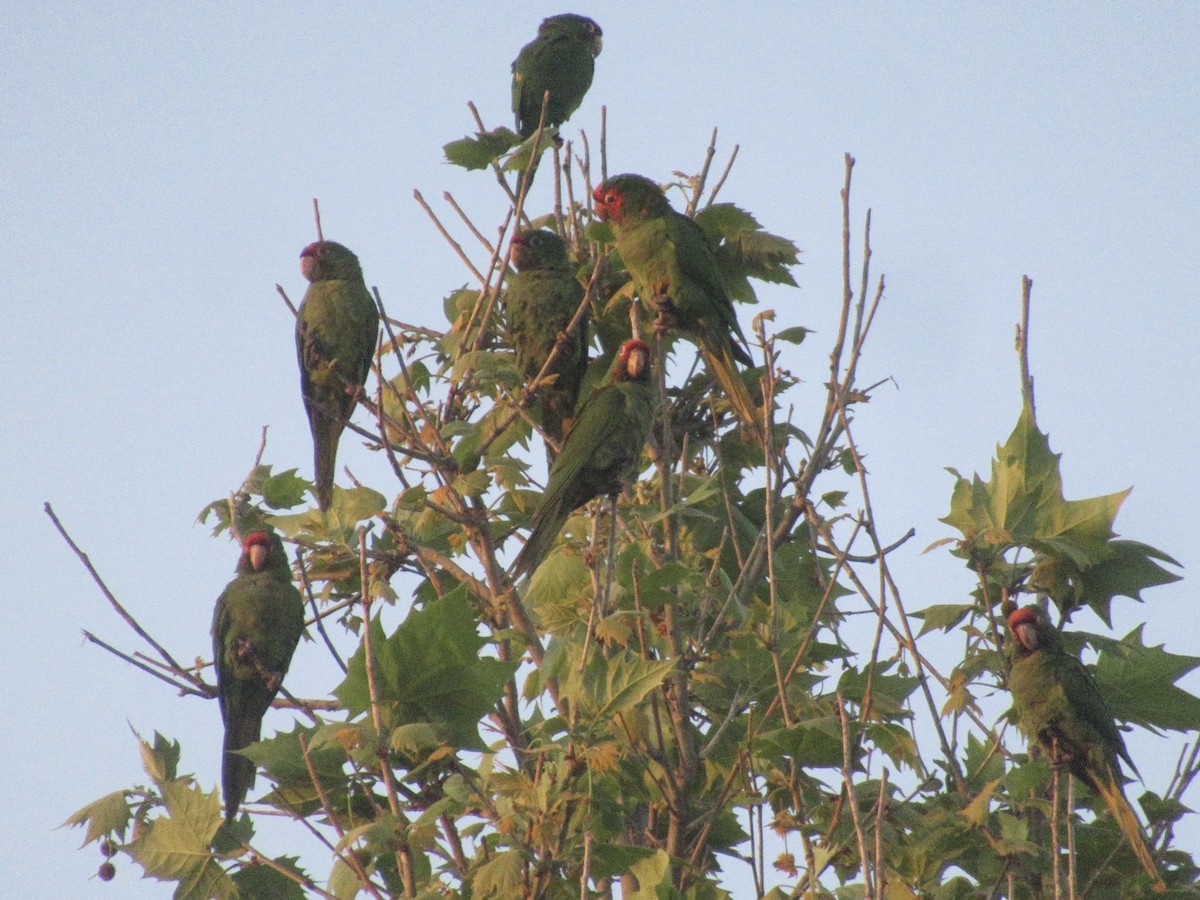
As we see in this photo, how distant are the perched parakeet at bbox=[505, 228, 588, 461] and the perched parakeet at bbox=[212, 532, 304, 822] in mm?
1327

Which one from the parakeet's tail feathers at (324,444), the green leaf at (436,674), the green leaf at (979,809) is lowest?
the green leaf at (436,674)

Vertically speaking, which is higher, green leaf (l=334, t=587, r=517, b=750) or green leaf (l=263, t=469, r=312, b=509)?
green leaf (l=263, t=469, r=312, b=509)

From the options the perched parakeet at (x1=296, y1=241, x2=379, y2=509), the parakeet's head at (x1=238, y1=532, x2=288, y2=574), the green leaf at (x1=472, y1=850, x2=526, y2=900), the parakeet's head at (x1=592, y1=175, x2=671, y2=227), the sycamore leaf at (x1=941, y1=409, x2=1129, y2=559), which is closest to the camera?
the green leaf at (x1=472, y1=850, x2=526, y2=900)

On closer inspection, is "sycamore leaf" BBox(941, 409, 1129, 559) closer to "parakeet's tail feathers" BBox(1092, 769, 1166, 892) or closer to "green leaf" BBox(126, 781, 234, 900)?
"parakeet's tail feathers" BBox(1092, 769, 1166, 892)

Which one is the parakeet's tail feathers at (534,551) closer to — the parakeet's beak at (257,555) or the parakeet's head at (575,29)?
the parakeet's beak at (257,555)

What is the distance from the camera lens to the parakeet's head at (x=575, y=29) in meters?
7.54

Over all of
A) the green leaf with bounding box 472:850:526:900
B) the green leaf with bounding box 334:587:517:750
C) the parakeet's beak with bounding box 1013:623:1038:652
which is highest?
the parakeet's beak with bounding box 1013:623:1038:652

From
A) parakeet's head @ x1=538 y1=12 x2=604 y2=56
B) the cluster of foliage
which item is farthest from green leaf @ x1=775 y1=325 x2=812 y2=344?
parakeet's head @ x1=538 y1=12 x2=604 y2=56

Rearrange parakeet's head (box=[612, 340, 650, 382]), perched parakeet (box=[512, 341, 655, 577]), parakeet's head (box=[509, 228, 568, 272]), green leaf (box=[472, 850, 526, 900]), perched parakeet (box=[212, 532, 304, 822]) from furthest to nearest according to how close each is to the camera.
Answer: parakeet's head (box=[509, 228, 568, 272]), perched parakeet (box=[212, 532, 304, 822]), parakeet's head (box=[612, 340, 650, 382]), perched parakeet (box=[512, 341, 655, 577]), green leaf (box=[472, 850, 526, 900])

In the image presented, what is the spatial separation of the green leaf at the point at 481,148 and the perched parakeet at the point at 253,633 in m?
1.83

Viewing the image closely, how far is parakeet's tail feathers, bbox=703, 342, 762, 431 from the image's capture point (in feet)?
15.5

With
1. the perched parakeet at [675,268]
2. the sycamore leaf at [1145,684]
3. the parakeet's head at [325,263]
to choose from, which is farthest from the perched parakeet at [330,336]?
the sycamore leaf at [1145,684]

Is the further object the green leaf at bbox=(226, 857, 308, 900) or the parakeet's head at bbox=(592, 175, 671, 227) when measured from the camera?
the parakeet's head at bbox=(592, 175, 671, 227)

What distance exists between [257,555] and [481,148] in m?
2.04
